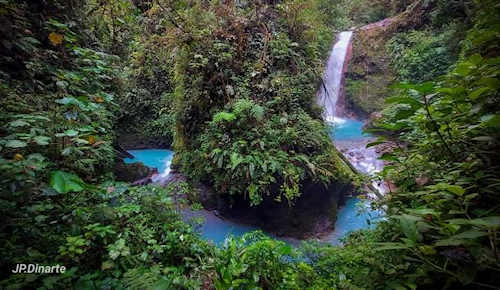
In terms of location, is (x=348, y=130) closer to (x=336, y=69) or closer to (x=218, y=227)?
(x=336, y=69)

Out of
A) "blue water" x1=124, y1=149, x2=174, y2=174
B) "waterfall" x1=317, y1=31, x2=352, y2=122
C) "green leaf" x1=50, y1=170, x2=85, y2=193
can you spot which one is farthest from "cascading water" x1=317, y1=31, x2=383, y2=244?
"blue water" x1=124, y1=149, x2=174, y2=174

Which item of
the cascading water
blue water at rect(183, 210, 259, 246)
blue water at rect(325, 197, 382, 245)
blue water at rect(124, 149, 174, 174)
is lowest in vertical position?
blue water at rect(183, 210, 259, 246)

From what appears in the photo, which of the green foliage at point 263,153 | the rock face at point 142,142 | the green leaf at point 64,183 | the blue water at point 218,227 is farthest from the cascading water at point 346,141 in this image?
the rock face at point 142,142

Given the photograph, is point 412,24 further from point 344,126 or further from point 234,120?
point 234,120

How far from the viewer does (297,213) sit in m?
5.78

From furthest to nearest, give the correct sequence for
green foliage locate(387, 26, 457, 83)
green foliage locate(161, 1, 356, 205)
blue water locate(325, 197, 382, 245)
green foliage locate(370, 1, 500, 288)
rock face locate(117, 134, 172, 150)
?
rock face locate(117, 134, 172, 150) < green foliage locate(387, 26, 457, 83) < blue water locate(325, 197, 382, 245) < green foliage locate(161, 1, 356, 205) < green foliage locate(370, 1, 500, 288)

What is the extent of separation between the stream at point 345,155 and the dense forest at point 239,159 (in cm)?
28

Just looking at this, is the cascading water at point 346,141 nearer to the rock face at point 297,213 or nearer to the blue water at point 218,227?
the rock face at point 297,213

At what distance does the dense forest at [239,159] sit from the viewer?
60.0 inches

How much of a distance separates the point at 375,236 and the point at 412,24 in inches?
501

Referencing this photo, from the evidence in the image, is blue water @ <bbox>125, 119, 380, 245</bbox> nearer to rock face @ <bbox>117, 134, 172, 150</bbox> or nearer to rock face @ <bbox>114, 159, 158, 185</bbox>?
rock face @ <bbox>114, 159, 158, 185</bbox>

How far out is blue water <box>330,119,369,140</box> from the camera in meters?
10.1

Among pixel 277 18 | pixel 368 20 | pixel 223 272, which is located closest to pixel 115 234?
pixel 223 272

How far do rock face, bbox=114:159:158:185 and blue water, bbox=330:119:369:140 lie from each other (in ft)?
23.3
